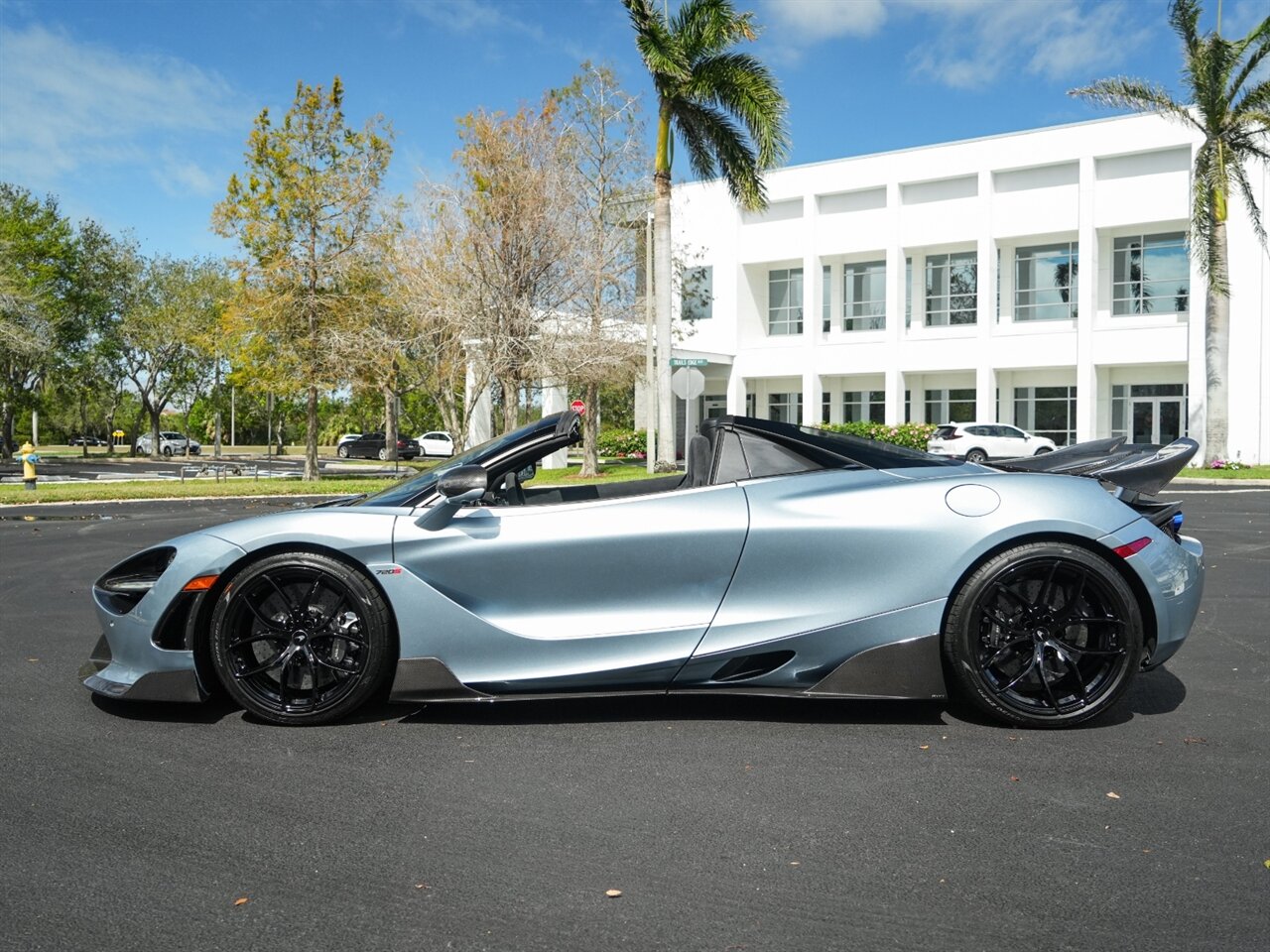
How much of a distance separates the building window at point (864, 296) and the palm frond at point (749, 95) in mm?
18807

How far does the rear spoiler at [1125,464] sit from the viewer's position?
4.79m

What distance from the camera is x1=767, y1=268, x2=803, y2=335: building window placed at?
150 feet

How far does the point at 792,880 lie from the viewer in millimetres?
2982

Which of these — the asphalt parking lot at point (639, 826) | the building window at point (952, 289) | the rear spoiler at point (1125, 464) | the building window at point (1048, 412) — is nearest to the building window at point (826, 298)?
the building window at point (952, 289)

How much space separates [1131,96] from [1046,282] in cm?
1139

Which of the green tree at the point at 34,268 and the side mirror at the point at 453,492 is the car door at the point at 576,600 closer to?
the side mirror at the point at 453,492

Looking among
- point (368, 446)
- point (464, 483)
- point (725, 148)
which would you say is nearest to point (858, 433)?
point (725, 148)

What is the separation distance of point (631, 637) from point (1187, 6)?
31.4m

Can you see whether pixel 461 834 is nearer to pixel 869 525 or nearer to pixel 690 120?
pixel 869 525

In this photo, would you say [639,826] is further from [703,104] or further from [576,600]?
[703,104]

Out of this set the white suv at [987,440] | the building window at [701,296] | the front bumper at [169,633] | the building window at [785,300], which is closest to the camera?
the front bumper at [169,633]

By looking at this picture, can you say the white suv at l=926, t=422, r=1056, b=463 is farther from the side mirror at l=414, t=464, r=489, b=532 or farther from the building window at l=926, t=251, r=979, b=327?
the side mirror at l=414, t=464, r=489, b=532

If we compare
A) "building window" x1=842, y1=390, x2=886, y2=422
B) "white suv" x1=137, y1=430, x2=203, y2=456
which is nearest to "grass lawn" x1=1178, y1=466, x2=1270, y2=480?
"building window" x1=842, y1=390, x2=886, y2=422

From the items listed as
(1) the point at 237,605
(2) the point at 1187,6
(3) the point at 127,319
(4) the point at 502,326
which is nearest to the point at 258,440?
(3) the point at 127,319
